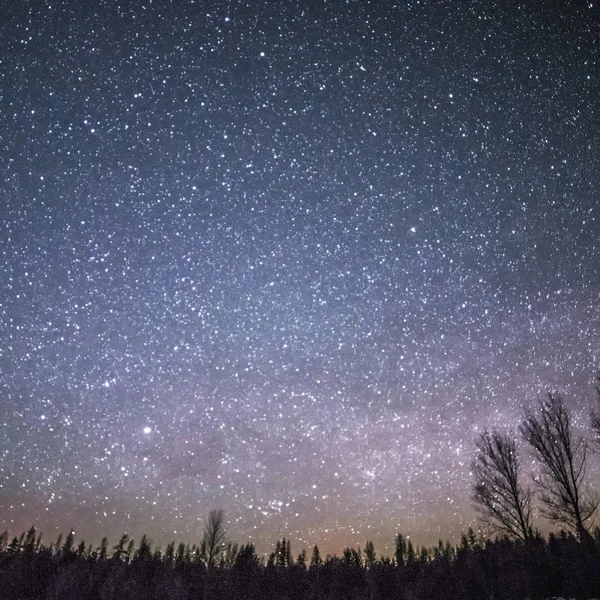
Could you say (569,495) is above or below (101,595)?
above

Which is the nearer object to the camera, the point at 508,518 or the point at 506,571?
the point at 506,571

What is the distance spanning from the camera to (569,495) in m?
16.3

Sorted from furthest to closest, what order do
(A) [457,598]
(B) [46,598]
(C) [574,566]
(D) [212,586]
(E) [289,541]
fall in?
(E) [289,541] → (D) [212,586] → (B) [46,598] → (A) [457,598] → (C) [574,566]

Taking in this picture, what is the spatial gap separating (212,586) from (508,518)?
1441cm

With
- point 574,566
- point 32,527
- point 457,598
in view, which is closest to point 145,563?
point 457,598

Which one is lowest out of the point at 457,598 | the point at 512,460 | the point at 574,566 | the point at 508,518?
the point at 457,598

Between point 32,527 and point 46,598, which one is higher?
point 32,527

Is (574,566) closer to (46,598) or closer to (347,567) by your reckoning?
(347,567)

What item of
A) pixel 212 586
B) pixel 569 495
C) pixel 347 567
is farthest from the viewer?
pixel 347 567

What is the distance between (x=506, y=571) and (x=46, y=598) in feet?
65.5

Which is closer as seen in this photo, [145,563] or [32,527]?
[145,563]

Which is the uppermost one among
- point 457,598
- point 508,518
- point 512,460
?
point 512,460

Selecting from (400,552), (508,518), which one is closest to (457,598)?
(508,518)

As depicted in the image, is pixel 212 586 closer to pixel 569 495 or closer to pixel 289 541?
pixel 569 495
